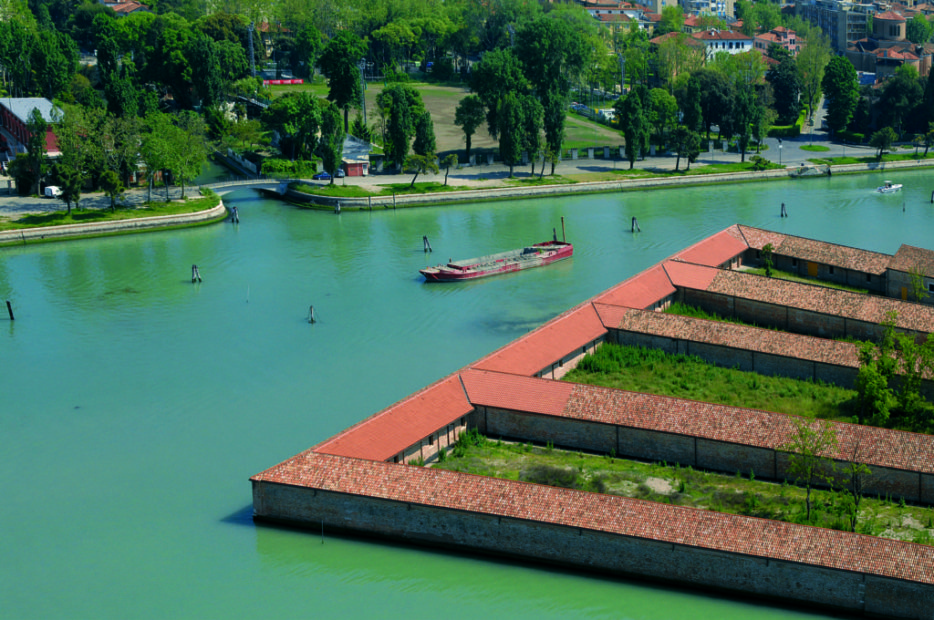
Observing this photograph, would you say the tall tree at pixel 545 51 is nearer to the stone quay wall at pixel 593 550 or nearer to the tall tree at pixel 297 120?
the tall tree at pixel 297 120

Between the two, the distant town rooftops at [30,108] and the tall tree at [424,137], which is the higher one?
the distant town rooftops at [30,108]

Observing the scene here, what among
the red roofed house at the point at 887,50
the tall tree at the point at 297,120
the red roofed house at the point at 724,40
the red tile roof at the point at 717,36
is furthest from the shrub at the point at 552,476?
the red tile roof at the point at 717,36

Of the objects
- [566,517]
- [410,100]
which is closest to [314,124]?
[410,100]

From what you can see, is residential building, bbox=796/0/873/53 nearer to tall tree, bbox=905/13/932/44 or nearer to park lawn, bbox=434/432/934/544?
tall tree, bbox=905/13/932/44

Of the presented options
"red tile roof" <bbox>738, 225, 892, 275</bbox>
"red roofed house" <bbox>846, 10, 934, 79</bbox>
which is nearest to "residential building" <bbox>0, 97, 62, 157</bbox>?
"red tile roof" <bbox>738, 225, 892, 275</bbox>

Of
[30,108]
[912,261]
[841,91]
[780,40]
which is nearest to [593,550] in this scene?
[912,261]

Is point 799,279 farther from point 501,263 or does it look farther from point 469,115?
point 469,115
